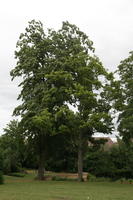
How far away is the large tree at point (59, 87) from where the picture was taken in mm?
37875

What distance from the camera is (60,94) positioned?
1535 inches

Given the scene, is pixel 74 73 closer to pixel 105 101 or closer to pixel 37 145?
pixel 105 101

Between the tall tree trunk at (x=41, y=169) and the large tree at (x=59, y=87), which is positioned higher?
the large tree at (x=59, y=87)

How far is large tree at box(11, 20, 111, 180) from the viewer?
1491 inches

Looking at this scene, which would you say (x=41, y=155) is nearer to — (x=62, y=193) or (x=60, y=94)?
(x=60, y=94)

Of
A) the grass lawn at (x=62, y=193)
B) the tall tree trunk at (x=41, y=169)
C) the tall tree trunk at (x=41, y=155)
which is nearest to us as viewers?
the grass lawn at (x=62, y=193)

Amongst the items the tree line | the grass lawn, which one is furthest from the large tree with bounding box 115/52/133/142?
the grass lawn

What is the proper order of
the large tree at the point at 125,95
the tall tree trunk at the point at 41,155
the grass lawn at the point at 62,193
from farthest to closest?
→ the tall tree trunk at the point at 41,155 → the large tree at the point at 125,95 → the grass lawn at the point at 62,193

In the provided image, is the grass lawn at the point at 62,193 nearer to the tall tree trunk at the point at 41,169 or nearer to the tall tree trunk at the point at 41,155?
the tall tree trunk at the point at 41,169

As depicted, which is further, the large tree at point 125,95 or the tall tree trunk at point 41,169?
the tall tree trunk at point 41,169

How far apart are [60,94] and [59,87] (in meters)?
1.60

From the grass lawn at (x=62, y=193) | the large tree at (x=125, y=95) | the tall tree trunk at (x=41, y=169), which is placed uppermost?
the large tree at (x=125, y=95)

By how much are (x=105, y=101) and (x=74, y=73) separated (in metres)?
4.59

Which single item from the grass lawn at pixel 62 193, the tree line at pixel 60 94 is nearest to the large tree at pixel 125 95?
the tree line at pixel 60 94
